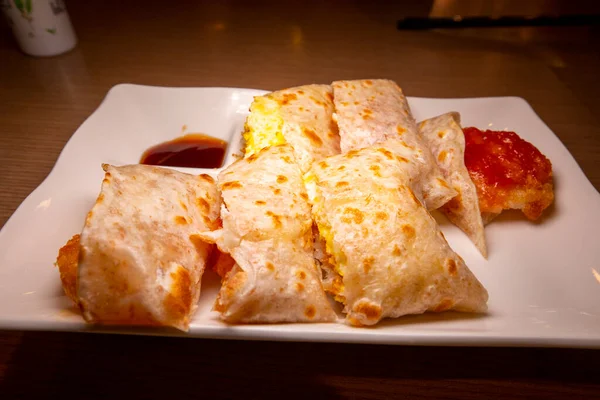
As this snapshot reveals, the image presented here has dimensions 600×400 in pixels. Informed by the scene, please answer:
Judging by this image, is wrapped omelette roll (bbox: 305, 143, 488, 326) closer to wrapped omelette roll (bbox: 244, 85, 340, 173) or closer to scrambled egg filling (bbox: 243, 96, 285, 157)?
wrapped omelette roll (bbox: 244, 85, 340, 173)

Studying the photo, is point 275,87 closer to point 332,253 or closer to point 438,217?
point 438,217

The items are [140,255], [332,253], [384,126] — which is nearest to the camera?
[140,255]

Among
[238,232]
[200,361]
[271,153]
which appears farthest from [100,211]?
[271,153]

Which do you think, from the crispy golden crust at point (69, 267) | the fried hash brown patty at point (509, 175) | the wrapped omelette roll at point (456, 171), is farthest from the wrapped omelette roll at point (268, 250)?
the fried hash brown patty at point (509, 175)

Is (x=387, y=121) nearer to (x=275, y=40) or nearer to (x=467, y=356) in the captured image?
(x=467, y=356)

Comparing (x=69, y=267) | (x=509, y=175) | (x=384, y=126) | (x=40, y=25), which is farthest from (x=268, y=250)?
(x=40, y=25)

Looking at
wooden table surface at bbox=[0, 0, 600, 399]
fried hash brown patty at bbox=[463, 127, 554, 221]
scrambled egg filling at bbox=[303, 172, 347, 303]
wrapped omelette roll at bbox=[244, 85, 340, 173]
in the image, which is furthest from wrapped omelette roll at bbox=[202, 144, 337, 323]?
fried hash brown patty at bbox=[463, 127, 554, 221]
